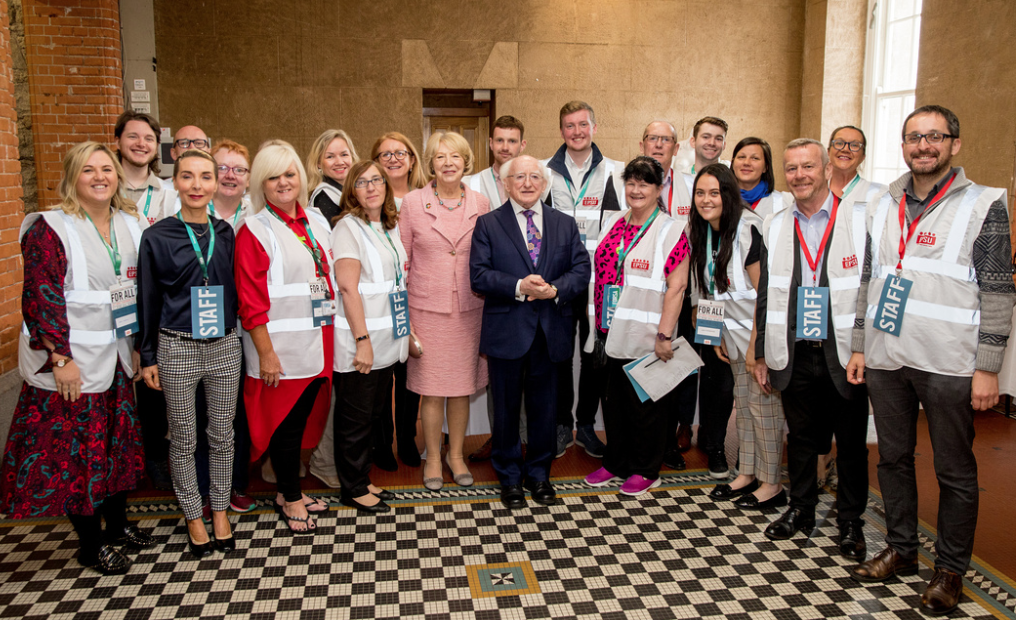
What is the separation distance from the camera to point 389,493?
12.0ft

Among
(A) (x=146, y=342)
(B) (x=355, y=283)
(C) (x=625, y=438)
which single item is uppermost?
(B) (x=355, y=283)

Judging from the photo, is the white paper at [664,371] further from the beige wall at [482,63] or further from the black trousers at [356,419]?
the beige wall at [482,63]

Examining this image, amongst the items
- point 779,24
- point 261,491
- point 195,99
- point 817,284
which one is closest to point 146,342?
point 261,491

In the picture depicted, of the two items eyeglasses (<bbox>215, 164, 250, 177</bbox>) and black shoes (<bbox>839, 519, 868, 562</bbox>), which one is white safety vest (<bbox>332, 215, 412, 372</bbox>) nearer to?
eyeglasses (<bbox>215, 164, 250, 177</bbox>)

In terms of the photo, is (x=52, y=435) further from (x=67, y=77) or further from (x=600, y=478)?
(x=67, y=77)

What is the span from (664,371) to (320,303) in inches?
67.6

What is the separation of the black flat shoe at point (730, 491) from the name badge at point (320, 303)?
2.21 m

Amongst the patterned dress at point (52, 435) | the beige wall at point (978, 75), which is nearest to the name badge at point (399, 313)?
the patterned dress at point (52, 435)

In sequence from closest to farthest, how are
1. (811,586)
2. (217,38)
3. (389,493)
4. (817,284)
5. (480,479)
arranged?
(811,586) → (817,284) → (389,493) → (480,479) → (217,38)

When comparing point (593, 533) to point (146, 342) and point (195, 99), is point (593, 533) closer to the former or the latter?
point (146, 342)

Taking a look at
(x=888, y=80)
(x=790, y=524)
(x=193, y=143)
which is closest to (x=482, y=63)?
(x=193, y=143)

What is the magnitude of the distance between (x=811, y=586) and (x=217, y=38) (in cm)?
749

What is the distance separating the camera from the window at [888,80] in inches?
294

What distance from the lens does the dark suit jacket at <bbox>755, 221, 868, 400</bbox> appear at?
3.03 m
